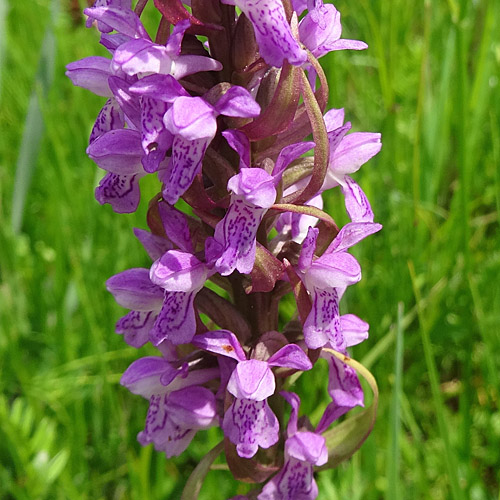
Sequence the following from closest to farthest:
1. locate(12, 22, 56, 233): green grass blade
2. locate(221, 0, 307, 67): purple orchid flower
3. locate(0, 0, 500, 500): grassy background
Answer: locate(221, 0, 307, 67): purple orchid flower, locate(0, 0, 500, 500): grassy background, locate(12, 22, 56, 233): green grass blade

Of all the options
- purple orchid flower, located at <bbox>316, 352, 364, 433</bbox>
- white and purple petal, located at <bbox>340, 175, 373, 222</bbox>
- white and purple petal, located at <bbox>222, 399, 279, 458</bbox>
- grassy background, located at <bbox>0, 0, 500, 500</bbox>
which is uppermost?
white and purple petal, located at <bbox>340, 175, 373, 222</bbox>

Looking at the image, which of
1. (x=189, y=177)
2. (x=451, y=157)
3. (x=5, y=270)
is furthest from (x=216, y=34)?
(x=451, y=157)

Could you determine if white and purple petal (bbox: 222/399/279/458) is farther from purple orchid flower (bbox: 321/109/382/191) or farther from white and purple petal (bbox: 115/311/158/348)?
purple orchid flower (bbox: 321/109/382/191)

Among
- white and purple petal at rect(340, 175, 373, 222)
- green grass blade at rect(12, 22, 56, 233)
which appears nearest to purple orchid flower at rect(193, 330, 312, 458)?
white and purple petal at rect(340, 175, 373, 222)

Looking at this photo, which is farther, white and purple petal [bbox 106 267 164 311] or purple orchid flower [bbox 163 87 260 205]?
white and purple petal [bbox 106 267 164 311]

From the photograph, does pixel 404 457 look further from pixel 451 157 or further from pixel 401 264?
pixel 451 157

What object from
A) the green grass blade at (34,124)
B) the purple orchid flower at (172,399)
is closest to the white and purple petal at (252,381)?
the purple orchid flower at (172,399)
